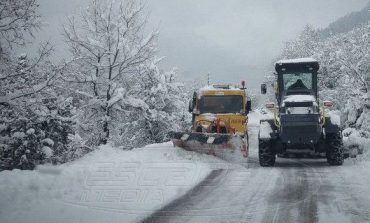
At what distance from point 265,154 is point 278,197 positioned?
462cm

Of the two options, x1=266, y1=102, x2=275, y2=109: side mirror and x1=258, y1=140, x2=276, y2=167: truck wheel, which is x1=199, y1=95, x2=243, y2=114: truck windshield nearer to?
x1=266, y1=102, x2=275, y2=109: side mirror

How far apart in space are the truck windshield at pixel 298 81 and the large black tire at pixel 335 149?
6.65ft

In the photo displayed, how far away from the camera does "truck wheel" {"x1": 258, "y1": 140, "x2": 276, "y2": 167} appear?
12440 millimetres

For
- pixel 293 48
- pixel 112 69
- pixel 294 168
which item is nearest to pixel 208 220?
pixel 294 168

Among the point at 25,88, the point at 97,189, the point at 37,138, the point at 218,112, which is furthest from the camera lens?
the point at 37,138

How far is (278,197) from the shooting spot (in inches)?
310

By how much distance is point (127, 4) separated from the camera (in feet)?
66.3

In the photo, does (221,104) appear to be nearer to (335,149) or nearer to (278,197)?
(335,149)

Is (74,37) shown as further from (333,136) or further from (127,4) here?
(333,136)

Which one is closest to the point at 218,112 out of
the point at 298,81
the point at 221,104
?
the point at 221,104

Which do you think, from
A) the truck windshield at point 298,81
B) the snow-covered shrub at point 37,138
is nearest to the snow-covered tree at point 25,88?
the snow-covered shrub at point 37,138

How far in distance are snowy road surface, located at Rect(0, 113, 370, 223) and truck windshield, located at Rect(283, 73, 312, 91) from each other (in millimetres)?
3206

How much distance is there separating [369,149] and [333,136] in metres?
1.83

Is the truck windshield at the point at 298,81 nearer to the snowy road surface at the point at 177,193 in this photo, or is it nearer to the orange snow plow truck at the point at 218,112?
the orange snow plow truck at the point at 218,112
